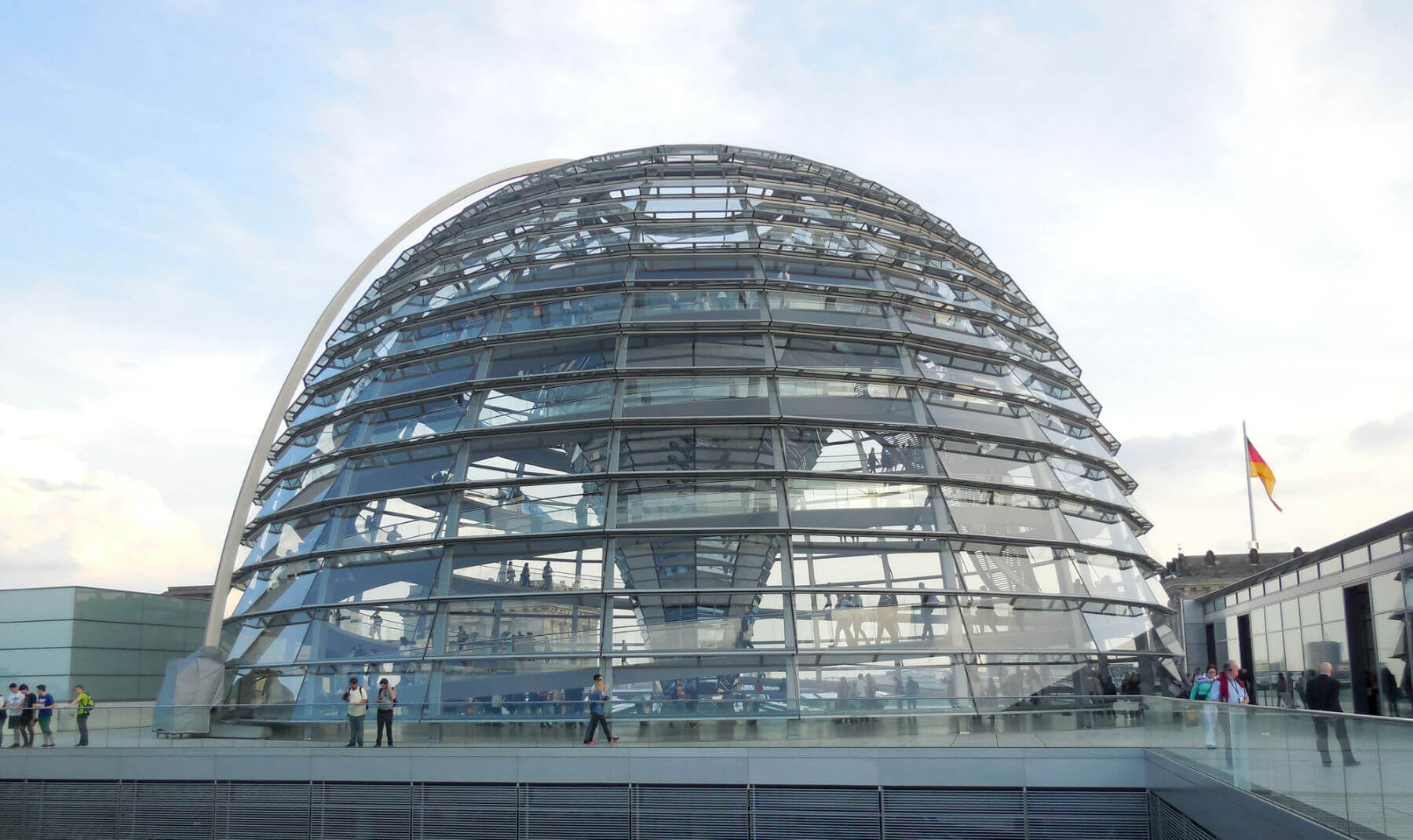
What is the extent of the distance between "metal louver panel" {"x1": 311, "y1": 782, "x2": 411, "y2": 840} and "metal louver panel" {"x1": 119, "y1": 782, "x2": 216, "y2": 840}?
1.81 metres

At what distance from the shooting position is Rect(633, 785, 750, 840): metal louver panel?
16.5m

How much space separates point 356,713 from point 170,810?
10.0 feet

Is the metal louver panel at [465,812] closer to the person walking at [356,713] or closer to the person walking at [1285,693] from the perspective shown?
the person walking at [356,713]

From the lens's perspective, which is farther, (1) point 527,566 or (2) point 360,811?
(1) point 527,566

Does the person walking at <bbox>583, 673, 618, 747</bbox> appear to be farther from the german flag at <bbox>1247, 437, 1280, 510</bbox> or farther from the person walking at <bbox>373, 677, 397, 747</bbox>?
the german flag at <bbox>1247, 437, 1280, 510</bbox>

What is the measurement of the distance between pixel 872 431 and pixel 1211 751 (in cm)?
1088

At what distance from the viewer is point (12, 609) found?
3503 centimetres

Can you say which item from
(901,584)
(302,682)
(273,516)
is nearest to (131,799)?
(302,682)

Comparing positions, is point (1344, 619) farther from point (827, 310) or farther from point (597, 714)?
point (597, 714)

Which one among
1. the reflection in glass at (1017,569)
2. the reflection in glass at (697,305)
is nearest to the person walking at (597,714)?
the reflection in glass at (1017,569)

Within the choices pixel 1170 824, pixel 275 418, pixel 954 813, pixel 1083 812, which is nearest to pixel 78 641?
pixel 275 418

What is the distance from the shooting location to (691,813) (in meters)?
16.6

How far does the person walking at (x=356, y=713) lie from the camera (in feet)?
61.7

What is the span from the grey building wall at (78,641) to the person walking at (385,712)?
1976 centimetres
